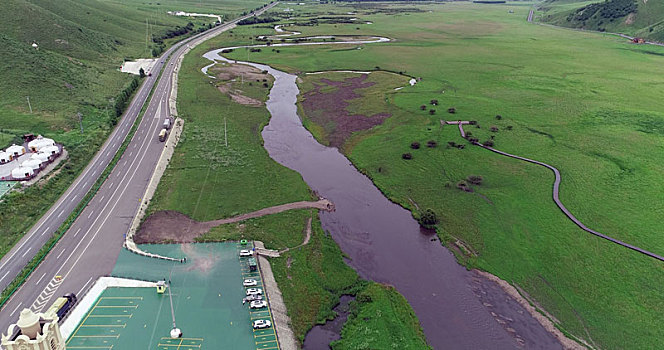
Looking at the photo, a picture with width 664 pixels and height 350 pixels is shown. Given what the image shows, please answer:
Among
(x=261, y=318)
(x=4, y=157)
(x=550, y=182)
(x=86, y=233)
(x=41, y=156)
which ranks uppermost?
(x=4, y=157)

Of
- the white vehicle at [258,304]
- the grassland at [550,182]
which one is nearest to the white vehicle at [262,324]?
the white vehicle at [258,304]

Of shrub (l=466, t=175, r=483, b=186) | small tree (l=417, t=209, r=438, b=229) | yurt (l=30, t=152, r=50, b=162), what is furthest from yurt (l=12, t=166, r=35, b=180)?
shrub (l=466, t=175, r=483, b=186)

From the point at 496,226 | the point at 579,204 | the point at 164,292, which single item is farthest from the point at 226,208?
the point at 579,204

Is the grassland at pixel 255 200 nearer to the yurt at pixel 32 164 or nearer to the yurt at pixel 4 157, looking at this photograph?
the yurt at pixel 32 164

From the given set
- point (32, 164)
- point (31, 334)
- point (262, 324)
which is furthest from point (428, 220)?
point (32, 164)

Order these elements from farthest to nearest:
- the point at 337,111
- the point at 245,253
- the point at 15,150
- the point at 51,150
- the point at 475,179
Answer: the point at 337,111 → the point at 51,150 → the point at 475,179 → the point at 15,150 → the point at 245,253

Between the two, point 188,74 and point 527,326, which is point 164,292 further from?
point 188,74

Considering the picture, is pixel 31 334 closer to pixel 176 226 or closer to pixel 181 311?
pixel 181 311
